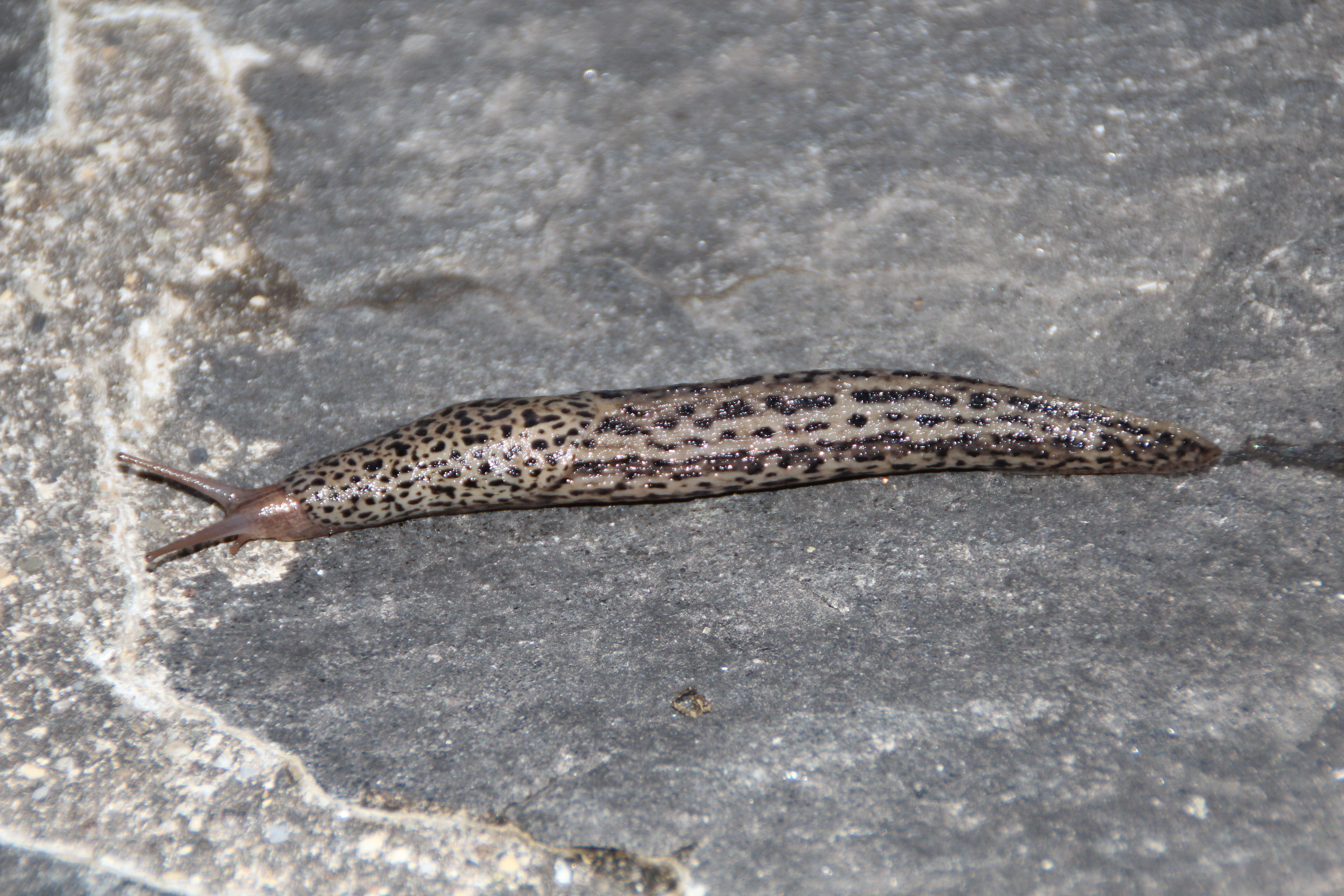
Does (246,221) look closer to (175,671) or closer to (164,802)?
(175,671)

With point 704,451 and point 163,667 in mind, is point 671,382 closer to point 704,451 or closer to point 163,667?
point 704,451

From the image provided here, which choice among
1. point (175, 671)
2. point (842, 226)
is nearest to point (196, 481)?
point (175, 671)

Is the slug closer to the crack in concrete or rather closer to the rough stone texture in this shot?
the rough stone texture

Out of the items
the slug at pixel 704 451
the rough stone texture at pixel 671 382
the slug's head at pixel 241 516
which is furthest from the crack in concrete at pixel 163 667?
the slug at pixel 704 451

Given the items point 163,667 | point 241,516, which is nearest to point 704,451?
point 241,516

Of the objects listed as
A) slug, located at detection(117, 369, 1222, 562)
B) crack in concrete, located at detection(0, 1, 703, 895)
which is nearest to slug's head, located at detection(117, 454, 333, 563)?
slug, located at detection(117, 369, 1222, 562)
